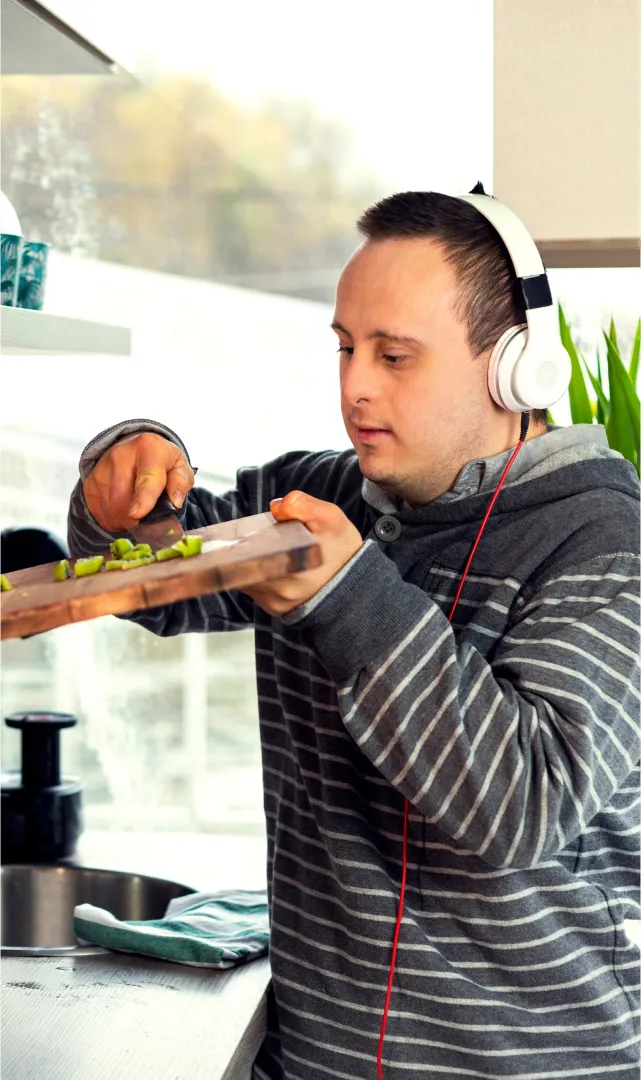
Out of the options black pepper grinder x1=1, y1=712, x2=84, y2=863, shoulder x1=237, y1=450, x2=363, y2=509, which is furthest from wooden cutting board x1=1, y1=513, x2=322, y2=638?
black pepper grinder x1=1, y1=712, x2=84, y2=863

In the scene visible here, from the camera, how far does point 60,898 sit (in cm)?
162

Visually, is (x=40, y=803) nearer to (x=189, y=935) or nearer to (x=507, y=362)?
(x=189, y=935)

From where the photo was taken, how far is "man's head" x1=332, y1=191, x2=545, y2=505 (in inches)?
41.1

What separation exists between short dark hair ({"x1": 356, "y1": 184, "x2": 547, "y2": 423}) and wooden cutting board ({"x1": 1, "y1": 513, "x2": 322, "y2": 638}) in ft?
1.24

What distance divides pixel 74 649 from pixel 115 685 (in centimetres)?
17

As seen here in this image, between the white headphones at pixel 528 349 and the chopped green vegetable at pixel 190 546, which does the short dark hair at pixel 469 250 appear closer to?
the white headphones at pixel 528 349

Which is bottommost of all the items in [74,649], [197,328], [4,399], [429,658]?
[74,649]

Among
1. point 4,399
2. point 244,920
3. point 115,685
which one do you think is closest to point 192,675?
point 115,685

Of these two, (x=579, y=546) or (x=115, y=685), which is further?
(x=115, y=685)

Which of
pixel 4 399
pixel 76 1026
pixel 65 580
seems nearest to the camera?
pixel 65 580

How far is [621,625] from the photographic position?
3.08 ft

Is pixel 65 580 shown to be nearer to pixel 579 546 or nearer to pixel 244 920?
pixel 579 546

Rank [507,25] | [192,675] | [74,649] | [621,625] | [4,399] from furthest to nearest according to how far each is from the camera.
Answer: [192,675], [74,649], [4,399], [507,25], [621,625]

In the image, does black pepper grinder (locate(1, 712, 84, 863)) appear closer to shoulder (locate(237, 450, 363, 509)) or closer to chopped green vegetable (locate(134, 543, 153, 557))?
shoulder (locate(237, 450, 363, 509))
